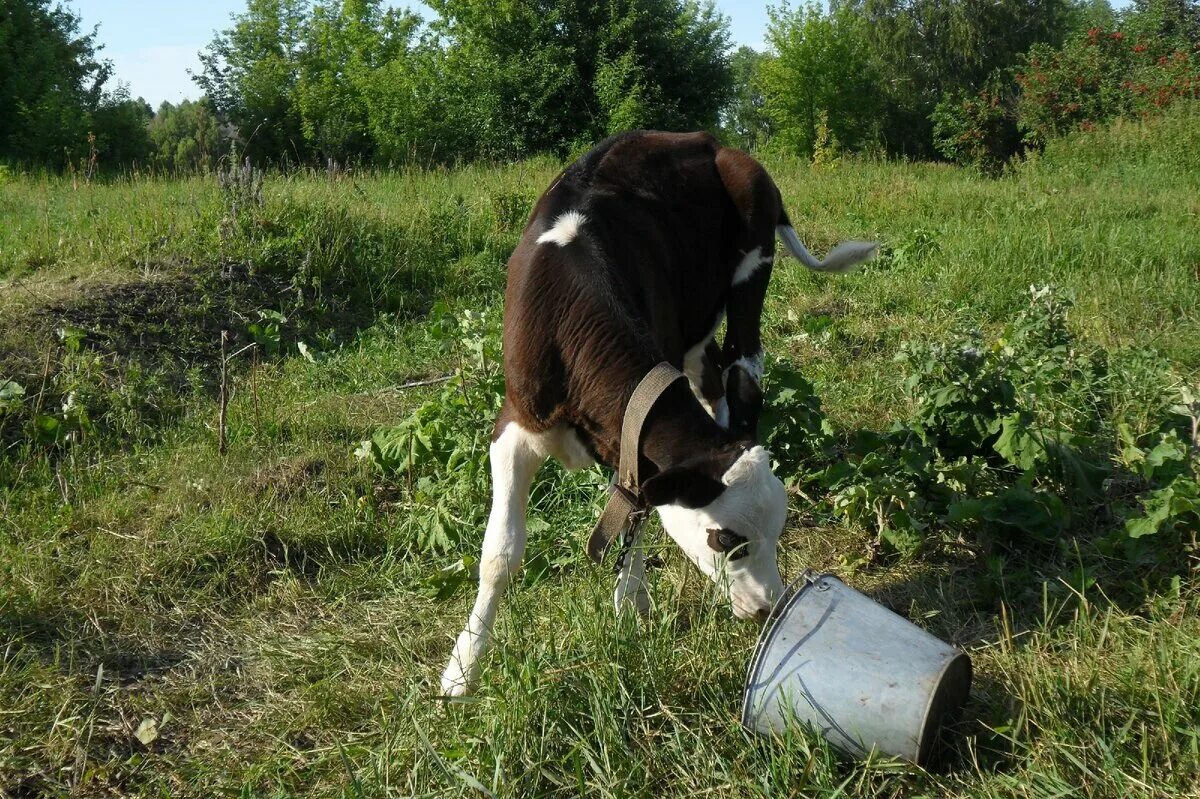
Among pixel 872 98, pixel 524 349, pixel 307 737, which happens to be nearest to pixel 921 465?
pixel 524 349

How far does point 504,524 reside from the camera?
343 cm

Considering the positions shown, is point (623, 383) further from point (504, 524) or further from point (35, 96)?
point (35, 96)

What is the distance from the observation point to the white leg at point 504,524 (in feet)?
11.1

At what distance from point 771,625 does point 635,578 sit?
90cm

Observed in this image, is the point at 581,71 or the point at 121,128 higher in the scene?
the point at 581,71

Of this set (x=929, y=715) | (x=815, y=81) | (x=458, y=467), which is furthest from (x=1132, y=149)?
(x=815, y=81)

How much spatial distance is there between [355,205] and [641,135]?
4.94 meters

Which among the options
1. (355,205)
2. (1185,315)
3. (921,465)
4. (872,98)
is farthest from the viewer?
(872,98)

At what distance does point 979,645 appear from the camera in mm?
3357

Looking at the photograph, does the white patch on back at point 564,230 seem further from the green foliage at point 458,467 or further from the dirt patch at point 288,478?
the dirt patch at point 288,478

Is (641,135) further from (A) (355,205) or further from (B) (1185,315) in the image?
(A) (355,205)

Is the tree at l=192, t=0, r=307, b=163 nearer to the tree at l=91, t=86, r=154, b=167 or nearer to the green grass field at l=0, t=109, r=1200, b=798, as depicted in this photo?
the tree at l=91, t=86, r=154, b=167

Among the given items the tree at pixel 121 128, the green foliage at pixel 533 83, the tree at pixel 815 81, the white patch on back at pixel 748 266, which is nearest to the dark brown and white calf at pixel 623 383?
the white patch on back at pixel 748 266

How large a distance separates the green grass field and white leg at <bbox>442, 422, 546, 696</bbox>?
198mm
